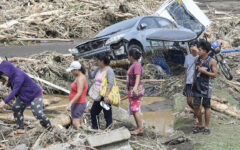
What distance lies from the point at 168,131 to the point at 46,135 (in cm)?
316

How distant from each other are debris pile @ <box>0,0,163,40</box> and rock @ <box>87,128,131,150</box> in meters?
14.1

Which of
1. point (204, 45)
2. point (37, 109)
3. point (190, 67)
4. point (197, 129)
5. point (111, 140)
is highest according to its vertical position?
point (204, 45)

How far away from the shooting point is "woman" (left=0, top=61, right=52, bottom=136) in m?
5.93

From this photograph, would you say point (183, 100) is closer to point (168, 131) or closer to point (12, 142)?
point (168, 131)

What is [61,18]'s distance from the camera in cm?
2111

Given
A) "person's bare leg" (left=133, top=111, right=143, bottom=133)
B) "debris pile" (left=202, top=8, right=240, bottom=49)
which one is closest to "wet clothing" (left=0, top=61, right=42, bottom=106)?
"person's bare leg" (left=133, top=111, right=143, bottom=133)

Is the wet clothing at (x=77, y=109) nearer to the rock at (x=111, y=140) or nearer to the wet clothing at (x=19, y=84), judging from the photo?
the wet clothing at (x=19, y=84)

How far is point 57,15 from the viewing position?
21641 millimetres

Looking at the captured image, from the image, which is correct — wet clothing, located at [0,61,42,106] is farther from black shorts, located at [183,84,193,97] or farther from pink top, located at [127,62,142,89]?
black shorts, located at [183,84,193,97]

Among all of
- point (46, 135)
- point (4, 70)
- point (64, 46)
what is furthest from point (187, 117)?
point (64, 46)

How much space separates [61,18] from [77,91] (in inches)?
615

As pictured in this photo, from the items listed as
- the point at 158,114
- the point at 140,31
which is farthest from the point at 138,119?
the point at 140,31

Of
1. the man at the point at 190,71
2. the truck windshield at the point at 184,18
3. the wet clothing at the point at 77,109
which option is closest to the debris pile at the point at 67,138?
the wet clothing at the point at 77,109

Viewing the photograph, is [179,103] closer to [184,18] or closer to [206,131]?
[206,131]
